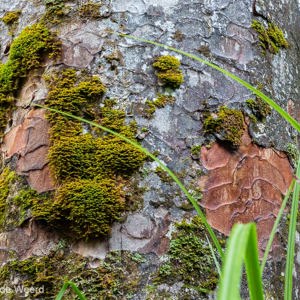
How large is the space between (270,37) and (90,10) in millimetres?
460

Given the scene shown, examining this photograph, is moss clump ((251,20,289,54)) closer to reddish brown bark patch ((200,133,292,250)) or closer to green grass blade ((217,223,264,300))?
reddish brown bark patch ((200,133,292,250))

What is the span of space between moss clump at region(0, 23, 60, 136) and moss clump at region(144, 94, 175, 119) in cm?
26

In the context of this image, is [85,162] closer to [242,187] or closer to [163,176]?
[163,176]

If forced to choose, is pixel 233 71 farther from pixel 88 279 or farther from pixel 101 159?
pixel 88 279

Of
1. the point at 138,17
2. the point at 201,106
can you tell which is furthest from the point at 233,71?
the point at 138,17

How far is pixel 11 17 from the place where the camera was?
144 cm

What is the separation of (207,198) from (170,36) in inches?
15.2

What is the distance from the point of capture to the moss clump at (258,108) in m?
1.24

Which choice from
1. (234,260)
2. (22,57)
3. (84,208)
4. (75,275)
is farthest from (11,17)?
(234,260)

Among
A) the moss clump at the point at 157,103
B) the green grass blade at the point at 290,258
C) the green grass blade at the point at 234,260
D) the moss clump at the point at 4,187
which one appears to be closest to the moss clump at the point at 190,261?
the moss clump at the point at 157,103

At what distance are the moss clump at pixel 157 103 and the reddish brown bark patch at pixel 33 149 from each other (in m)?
0.22

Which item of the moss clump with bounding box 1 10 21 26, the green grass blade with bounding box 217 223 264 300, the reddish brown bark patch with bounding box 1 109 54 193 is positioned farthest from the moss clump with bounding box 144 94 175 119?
the green grass blade with bounding box 217 223 264 300

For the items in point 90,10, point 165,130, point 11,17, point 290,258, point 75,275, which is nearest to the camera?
point 290,258

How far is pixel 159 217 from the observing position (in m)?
1.08
